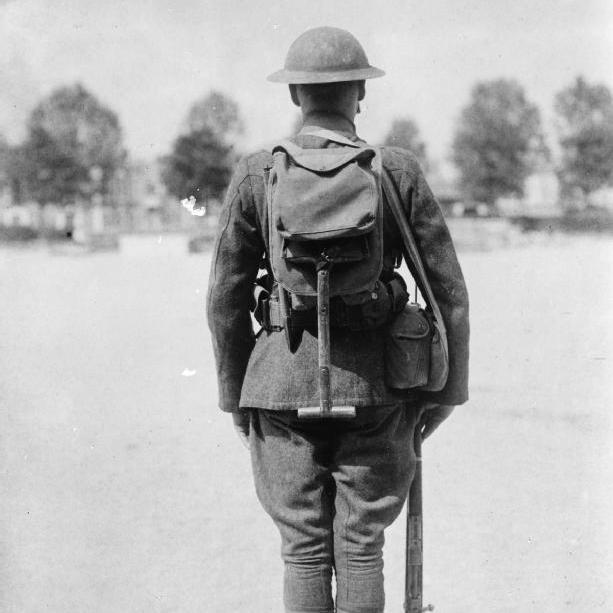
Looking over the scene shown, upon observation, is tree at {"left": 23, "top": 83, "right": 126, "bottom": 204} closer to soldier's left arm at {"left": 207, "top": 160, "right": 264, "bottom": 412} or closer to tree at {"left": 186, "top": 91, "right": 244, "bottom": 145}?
tree at {"left": 186, "top": 91, "right": 244, "bottom": 145}

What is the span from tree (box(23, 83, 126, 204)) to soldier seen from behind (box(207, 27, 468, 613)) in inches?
1617

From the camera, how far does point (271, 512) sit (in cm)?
295

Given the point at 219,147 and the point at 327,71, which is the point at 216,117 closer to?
the point at 219,147

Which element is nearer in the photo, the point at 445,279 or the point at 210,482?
the point at 445,279

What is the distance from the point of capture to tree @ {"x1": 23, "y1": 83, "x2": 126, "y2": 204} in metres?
44.0

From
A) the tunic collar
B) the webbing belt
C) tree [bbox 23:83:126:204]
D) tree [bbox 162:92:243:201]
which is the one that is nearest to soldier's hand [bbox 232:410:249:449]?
the webbing belt

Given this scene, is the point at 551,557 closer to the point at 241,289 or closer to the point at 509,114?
the point at 241,289

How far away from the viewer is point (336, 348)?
2.88 metres

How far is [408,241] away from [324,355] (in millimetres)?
437

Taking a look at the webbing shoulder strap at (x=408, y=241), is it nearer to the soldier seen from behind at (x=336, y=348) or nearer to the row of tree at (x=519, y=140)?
the soldier seen from behind at (x=336, y=348)

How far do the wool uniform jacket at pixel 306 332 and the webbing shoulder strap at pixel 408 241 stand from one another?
17 millimetres

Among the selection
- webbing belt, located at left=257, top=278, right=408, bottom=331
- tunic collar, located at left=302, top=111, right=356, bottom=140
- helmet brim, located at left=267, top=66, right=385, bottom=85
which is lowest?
webbing belt, located at left=257, top=278, right=408, bottom=331

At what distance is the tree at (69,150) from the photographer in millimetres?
44000

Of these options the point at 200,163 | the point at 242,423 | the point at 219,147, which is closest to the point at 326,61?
the point at 242,423
